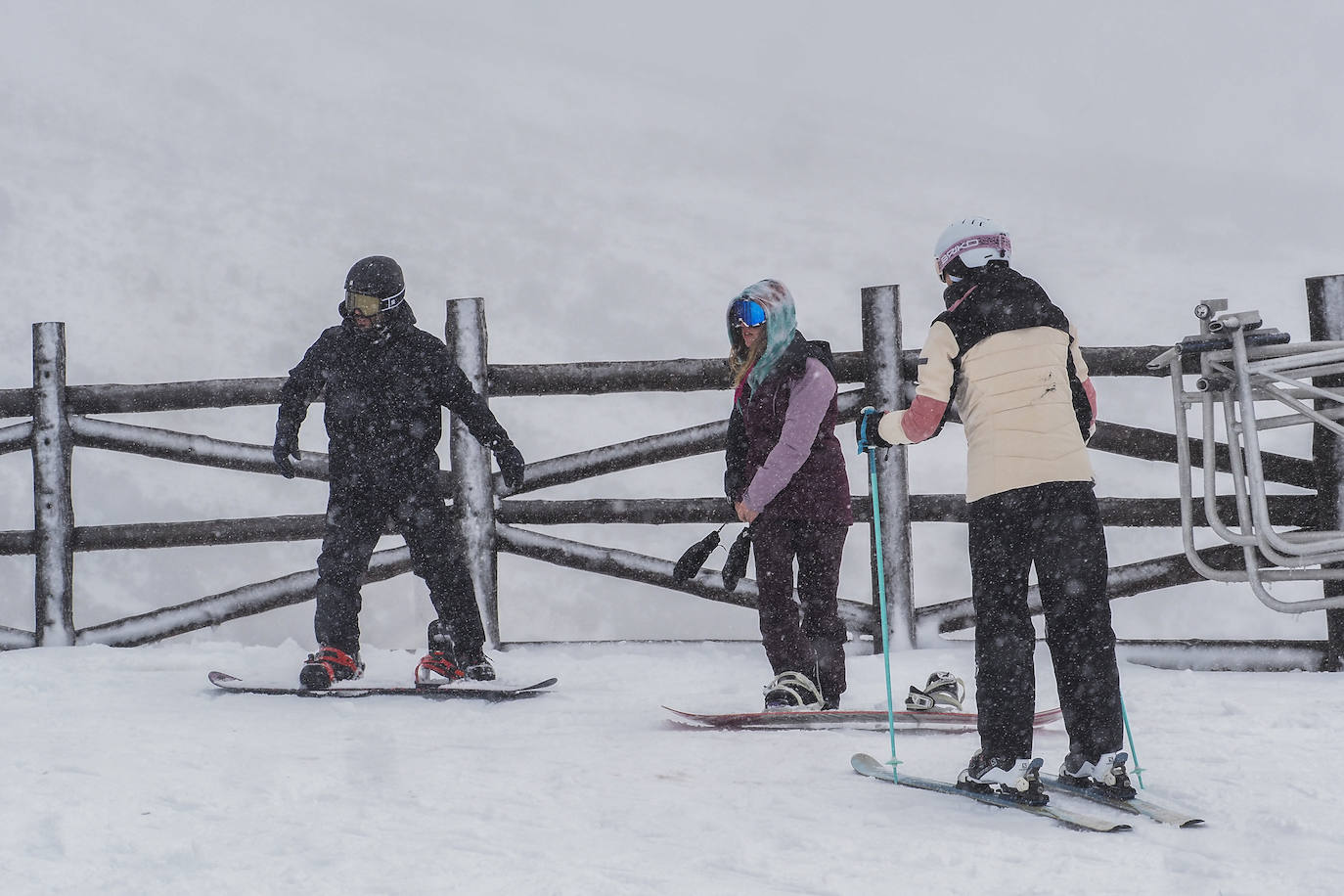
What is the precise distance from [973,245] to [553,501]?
10.3 feet

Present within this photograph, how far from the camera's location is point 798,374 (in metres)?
3.76

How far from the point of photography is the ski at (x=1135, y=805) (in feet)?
8.28

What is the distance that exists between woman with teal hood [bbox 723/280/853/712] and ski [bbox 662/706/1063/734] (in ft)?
0.36

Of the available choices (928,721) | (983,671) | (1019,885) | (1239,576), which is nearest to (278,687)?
(928,721)

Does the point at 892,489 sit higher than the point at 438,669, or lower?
higher

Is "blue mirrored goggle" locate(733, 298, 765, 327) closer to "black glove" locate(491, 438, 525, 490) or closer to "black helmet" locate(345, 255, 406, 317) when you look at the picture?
"black glove" locate(491, 438, 525, 490)

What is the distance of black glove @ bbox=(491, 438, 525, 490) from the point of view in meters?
4.35

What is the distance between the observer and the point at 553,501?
5590mm

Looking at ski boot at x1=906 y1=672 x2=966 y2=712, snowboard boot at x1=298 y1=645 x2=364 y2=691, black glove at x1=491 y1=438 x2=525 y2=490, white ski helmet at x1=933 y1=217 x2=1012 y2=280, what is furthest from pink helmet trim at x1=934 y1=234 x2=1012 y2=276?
snowboard boot at x1=298 y1=645 x2=364 y2=691

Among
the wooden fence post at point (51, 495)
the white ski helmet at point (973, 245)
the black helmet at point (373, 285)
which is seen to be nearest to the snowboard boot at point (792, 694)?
the white ski helmet at point (973, 245)

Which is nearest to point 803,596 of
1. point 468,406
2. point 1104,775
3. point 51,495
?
point 1104,775

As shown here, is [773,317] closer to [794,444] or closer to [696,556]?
[794,444]

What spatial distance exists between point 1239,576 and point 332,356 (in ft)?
11.7

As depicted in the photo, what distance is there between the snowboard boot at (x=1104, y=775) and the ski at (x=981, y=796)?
6.0 inches
